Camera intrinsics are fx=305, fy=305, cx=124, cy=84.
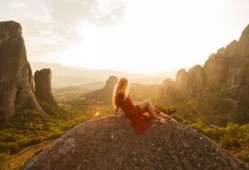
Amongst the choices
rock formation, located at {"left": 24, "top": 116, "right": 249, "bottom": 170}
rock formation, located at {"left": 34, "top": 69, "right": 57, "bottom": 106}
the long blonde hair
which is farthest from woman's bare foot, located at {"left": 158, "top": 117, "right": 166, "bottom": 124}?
rock formation, located at {"left": 34, "top": 69, "right": 57, "bottom": 106}

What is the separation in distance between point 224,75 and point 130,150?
96863 mm

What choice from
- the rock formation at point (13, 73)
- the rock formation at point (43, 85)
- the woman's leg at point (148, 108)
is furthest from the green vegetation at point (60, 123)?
the woman's leg at point (148, 108)

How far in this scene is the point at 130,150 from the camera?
1252cm

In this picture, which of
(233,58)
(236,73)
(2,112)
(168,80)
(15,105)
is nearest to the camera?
(2,112)

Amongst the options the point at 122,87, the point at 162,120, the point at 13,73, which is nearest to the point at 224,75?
the point at 13,73

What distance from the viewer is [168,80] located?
415ft

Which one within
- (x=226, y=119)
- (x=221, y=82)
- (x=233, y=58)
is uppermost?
(x=233, y=58)

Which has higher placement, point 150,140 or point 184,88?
point 150,140

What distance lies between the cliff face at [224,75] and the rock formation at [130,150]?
75052 millimetres

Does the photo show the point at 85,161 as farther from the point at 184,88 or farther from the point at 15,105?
the point at 184,88

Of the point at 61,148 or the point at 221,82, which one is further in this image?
the point at 221,82

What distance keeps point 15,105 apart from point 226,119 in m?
53.8

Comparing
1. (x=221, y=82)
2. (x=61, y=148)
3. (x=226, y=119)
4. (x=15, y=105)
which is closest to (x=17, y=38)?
(x=15, y=105)

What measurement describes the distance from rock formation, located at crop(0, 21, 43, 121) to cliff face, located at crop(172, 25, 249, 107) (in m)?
55.6
